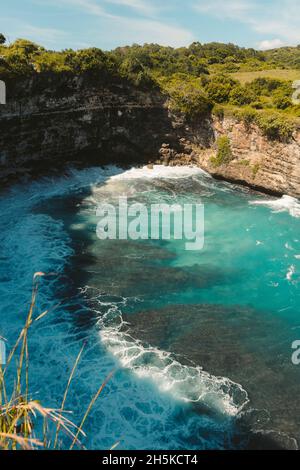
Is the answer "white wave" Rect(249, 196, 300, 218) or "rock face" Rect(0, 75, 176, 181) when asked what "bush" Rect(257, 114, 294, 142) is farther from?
"rock face" Rect(0, 75, 176, 181)

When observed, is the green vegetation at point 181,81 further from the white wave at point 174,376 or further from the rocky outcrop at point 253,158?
the white wave at point 174,376

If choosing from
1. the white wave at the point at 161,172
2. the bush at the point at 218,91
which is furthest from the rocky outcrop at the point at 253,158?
the bush at the point at 218,91

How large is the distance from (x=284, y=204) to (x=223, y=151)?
8.23 m

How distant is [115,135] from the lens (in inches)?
1563

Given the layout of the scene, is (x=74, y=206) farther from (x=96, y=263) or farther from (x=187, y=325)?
(x=187, y=325)

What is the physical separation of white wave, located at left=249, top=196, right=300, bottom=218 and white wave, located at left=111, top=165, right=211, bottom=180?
7893 mm

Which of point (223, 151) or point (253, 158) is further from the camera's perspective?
point (223, 151)

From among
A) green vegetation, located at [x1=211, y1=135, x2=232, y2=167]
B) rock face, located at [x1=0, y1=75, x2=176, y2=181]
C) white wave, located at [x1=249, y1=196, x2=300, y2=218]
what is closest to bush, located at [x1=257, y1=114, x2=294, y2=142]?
green vegetation, located at [x1=211, y1=135, x2=232, y2=167]

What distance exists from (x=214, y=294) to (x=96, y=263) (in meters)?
7.77

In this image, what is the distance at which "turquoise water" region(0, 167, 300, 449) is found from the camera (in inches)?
566

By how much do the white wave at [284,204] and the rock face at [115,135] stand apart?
841 mm

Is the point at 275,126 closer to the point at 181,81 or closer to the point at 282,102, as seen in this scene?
the point at 282,102

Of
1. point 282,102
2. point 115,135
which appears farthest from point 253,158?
point 115,135
